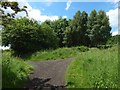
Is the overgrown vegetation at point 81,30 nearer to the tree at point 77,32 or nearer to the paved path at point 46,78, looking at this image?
the tree at point 77,32

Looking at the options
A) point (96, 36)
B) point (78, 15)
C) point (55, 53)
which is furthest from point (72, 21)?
point (55, 53)

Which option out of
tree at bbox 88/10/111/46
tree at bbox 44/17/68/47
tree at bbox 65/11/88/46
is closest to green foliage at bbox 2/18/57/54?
tree at bbox 88/10/111/46

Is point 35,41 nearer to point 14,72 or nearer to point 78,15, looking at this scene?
point 14,72

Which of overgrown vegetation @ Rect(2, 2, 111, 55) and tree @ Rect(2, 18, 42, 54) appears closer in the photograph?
tree @ Rect(2, 18, 42, 54)

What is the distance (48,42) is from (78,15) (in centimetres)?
2889

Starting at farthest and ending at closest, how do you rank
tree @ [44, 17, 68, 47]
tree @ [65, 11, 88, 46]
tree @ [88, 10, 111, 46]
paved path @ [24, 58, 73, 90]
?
tree @ [44, 17, 68, 47] → tree @ [65, 11, 88, 46] → tree @ [88, 10, 111, 46] → paved path @ [24, 58, 73, 90]

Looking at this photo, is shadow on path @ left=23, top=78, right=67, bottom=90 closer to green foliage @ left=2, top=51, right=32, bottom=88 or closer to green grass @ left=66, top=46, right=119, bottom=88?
green foliage @ left=2, top=51, right=32, bottom=88

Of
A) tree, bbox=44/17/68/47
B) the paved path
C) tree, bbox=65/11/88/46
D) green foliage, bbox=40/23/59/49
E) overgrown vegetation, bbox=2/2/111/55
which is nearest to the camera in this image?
the paved path

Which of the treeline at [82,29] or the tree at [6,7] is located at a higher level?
the treeline at [82,29]

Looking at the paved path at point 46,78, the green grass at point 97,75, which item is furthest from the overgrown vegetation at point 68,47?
the paved path at point 46,78

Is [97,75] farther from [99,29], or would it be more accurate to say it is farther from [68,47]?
[99,29]

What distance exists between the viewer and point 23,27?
33.5 metres

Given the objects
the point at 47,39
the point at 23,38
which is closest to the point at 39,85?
the point at 23,38

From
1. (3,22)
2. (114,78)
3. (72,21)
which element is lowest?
(114,78)
